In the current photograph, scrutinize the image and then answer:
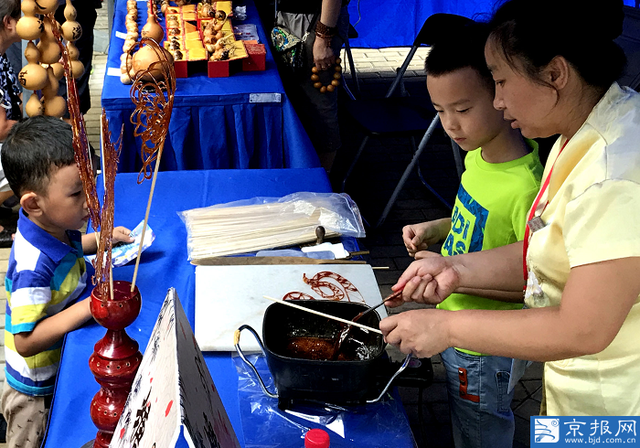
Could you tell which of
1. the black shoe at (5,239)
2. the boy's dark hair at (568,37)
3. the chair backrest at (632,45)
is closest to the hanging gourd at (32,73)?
the black shoe at (5,239)

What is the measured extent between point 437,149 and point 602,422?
12.1 feet

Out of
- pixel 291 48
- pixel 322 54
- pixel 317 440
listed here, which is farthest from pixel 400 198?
pixel 317 440

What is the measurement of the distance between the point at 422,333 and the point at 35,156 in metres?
0.99

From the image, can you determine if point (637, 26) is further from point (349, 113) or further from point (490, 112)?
point (490, 112)

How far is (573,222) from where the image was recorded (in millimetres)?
923

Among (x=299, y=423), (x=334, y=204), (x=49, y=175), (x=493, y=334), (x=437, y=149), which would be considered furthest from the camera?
(x=437, y=149)

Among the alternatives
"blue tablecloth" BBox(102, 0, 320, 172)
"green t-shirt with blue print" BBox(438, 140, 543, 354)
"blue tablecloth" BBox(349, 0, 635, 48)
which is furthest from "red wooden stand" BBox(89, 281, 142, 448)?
"blue tablecloth" BBox(349, 0, 635, 48)

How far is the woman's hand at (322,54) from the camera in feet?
10.4

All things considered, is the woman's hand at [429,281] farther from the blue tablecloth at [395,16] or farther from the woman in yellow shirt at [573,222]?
the blue tablecloth at [395,16]

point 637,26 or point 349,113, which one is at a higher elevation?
point 637,26

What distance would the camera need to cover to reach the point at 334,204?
1.95 m

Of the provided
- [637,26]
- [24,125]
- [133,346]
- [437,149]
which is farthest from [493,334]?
[437,149]

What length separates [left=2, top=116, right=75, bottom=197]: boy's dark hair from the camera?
1.40 metres

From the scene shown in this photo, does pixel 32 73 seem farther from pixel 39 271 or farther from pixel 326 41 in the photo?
pixel 326 41
